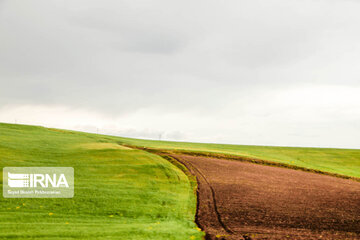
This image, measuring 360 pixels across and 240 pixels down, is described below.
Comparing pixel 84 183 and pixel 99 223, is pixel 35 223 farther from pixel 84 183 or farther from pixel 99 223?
pixel 84 183

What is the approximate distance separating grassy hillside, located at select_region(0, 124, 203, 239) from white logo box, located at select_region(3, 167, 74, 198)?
26.1 inches

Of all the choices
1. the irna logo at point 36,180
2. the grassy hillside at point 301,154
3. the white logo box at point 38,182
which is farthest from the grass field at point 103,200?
the grassy hillside at point 301,154

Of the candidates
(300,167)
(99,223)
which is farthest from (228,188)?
(300,167)

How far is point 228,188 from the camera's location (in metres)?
21.4

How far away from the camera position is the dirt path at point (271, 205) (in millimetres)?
14258

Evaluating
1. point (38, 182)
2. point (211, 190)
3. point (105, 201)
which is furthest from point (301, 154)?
point (38, 182)

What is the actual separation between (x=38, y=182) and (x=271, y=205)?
16692 mm

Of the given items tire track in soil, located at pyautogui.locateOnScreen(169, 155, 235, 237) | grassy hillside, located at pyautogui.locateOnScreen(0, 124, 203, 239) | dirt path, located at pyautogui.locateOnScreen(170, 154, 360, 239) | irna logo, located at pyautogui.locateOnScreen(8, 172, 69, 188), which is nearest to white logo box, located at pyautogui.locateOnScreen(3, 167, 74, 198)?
irna logo, located at pyautogui.locateOnScreen(8, 172, 69, 188)

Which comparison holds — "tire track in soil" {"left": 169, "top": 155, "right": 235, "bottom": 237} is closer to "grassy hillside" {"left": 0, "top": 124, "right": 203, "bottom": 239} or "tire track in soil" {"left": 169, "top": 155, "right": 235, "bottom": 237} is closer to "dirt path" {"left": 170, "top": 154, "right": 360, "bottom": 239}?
"dirt path" {"left": 170, "top": 154, "right": 360, "bottom": 239}

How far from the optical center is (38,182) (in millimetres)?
20609

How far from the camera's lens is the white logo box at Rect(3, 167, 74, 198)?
1848cm

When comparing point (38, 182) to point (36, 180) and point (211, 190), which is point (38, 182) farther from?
point (211, 190)

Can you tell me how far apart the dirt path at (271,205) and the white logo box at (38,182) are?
970 centimetres

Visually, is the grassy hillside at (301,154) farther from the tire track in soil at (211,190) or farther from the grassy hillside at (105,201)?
the grassy hillside at (105,201)
